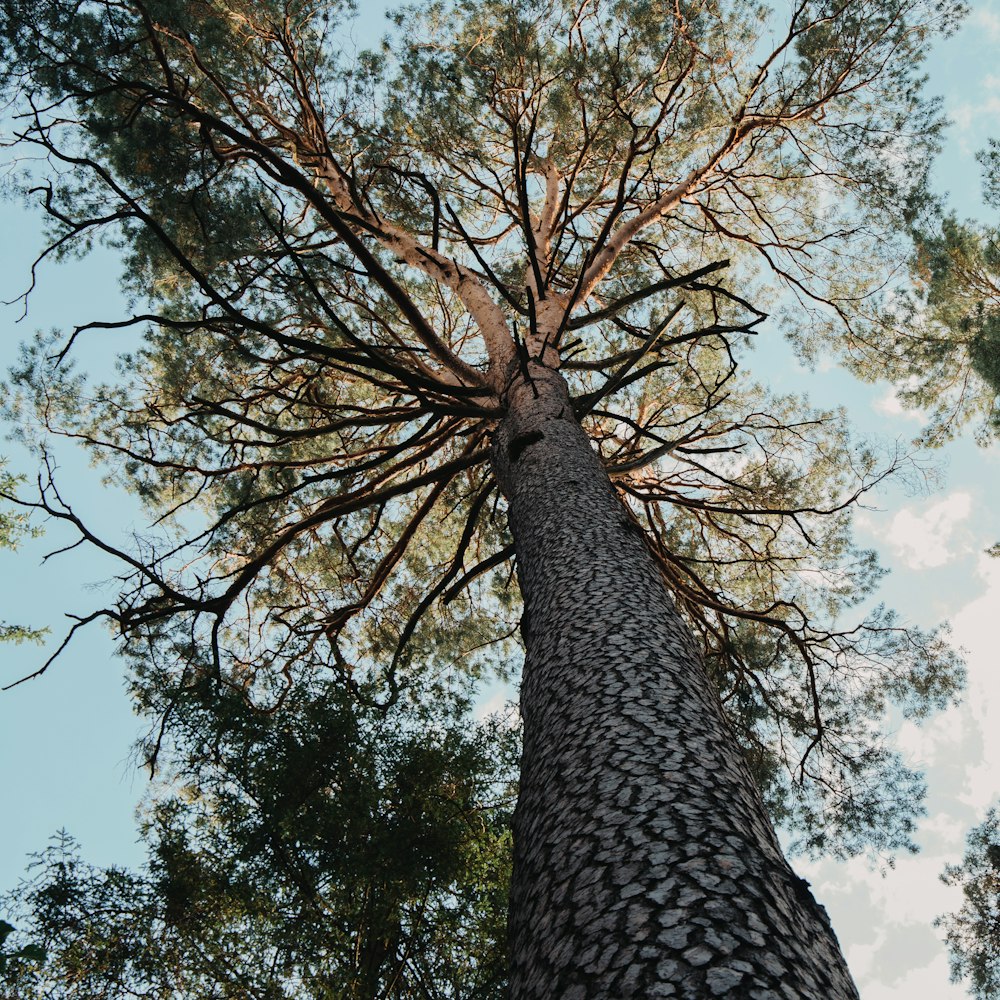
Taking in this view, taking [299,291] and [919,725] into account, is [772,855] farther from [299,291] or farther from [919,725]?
[299,291]

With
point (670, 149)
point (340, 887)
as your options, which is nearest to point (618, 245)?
point (670, 149)

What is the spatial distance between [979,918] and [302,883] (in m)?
6.57

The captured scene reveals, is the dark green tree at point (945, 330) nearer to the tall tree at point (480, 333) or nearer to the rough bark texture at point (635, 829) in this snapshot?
the tall tree at point (480, 333)

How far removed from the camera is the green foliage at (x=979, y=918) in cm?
676

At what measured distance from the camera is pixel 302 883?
12.0 ft

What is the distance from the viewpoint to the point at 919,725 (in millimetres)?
5887

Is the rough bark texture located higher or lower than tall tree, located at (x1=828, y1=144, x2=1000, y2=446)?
lower

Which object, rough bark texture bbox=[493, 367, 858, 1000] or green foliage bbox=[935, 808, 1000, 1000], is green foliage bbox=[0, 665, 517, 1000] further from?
green foliage bbox=[935, 808, 1000, 1000]

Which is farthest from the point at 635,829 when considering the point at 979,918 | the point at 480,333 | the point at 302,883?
the point at 979,918

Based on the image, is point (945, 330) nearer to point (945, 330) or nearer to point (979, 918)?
point (945, 330)

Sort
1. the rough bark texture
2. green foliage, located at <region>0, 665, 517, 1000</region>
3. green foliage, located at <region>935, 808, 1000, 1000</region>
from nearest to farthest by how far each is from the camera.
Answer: the rough bark texture
green foliage, located at <region>0, 665, 517, 1000</region>
green foliage, located at <region>935, 808, 1000, 1000</region>

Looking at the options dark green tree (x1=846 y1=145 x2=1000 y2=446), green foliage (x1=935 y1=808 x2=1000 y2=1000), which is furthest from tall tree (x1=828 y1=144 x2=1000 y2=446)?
green foliage (x1=935 y1=808 x2=1000 y2=1000)

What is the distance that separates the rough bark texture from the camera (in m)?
1.26

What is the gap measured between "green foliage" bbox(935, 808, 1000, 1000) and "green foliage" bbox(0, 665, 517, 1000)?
5.41 meters
